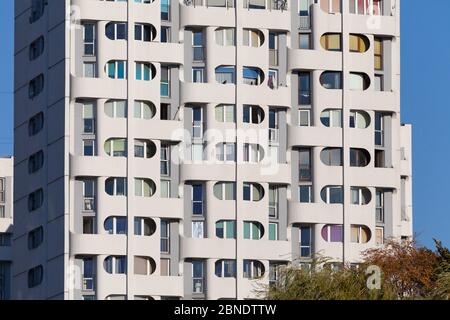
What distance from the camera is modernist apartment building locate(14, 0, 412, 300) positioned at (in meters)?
113

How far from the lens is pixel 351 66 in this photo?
118 m

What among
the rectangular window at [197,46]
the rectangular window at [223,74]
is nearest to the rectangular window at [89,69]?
the rectangular window at [197,46]

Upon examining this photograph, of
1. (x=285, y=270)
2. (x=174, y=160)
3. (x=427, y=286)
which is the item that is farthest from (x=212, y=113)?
(x=285, y=270)

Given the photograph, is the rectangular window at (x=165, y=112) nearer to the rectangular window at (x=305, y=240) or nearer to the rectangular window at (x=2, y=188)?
the rectangular window at (x=305, y=240)

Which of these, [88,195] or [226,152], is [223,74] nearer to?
[226,152]

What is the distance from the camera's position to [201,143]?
11494 centimetres

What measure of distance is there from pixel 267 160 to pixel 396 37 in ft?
36.4

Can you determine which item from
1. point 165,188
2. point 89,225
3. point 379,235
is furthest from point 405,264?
point 89,225

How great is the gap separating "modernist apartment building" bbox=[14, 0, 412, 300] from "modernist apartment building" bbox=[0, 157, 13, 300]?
3664cm

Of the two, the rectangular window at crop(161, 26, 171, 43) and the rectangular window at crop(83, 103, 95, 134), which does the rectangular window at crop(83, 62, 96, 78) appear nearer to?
the rectangular window at crop(83, 103, 95, 134)

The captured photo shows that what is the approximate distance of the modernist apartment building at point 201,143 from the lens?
369ft

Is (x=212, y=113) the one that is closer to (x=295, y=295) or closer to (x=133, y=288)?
(x=133, y=288)

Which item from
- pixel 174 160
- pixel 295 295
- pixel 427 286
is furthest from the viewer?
pixel 174 160

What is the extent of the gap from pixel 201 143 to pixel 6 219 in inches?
1917
